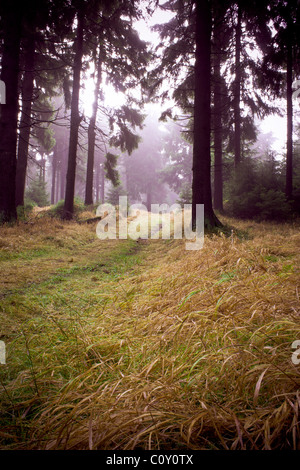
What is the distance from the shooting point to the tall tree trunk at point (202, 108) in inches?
259

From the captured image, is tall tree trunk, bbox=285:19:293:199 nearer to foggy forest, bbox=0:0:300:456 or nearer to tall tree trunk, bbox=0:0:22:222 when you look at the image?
foggy forest, bbox=0:0:300:456

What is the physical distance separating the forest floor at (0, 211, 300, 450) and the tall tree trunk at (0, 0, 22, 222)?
480 cm

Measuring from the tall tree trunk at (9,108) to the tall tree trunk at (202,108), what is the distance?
223 inches

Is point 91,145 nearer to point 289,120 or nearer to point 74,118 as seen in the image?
point 74,118

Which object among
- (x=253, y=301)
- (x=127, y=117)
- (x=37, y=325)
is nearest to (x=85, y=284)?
(x=37, y=325)

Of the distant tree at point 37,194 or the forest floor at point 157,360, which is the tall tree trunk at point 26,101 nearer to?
the forest floor at point 157,360

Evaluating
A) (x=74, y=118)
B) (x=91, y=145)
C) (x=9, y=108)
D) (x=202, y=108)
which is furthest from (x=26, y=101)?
(x=202, y=108)

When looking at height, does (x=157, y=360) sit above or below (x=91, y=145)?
below

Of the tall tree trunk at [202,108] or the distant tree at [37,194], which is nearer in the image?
the tall tree trunk at [202,108]

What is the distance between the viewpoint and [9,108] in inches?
271

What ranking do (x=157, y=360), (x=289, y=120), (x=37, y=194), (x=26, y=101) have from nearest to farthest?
(x=157, y=360) → (x=26, y=101) → (x=289, y=120) → (x=37, y=194)

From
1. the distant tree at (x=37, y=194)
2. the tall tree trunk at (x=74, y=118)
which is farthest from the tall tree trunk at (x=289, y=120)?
the distant tree at (x=37, y=194)

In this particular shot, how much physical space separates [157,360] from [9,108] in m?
8.47

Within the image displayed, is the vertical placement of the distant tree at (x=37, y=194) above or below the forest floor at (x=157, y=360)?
above
